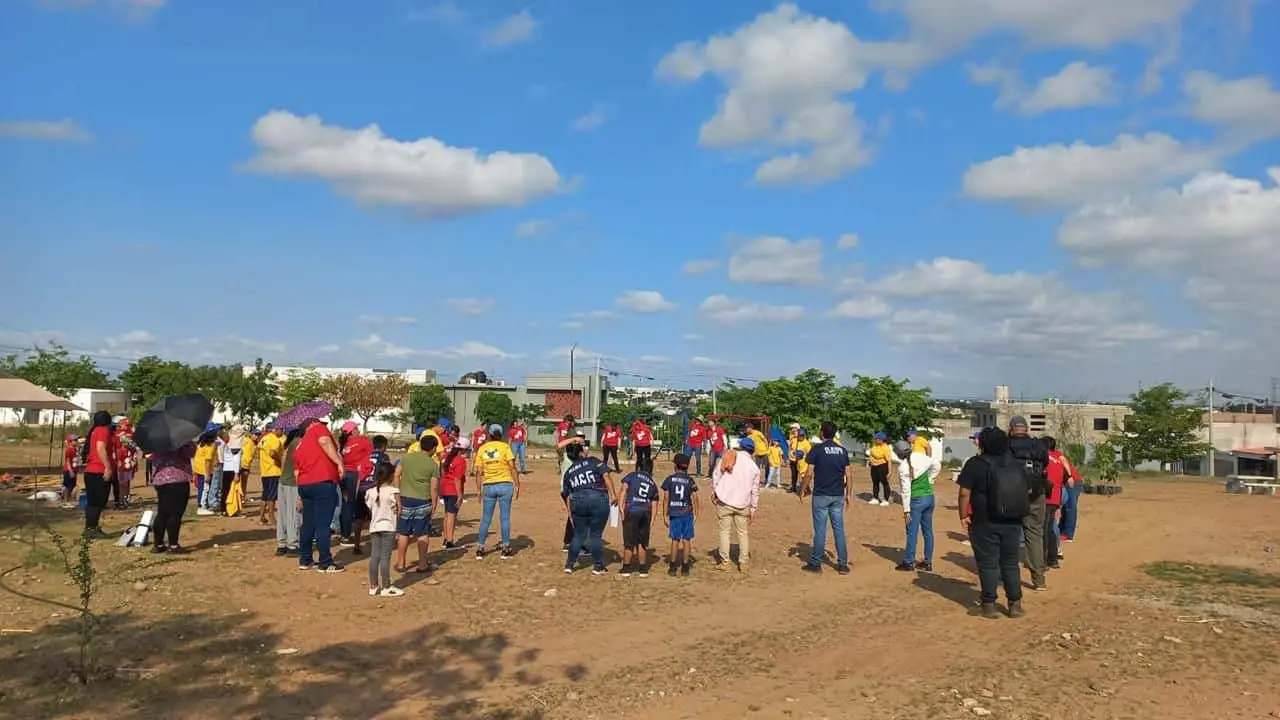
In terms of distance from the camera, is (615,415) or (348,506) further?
(615,415)

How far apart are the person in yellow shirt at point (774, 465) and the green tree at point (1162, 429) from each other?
108ft

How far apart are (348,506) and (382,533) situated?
340cm

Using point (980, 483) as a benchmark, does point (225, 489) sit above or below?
below

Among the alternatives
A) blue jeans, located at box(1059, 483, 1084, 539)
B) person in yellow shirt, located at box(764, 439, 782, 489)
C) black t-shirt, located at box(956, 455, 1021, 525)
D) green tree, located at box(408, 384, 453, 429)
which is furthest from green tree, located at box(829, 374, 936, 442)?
green tree, located at box(408, 384, 453, 429)

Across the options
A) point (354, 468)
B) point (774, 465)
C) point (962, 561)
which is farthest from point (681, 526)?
point (774, 465)

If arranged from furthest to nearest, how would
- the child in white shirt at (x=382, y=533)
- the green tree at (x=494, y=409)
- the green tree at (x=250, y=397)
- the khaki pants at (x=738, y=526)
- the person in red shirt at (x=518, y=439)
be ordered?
1. the green tree at (x=494, y=409)
2. the green tree at (x=250, y=397)
3. the person in red shirt at (x=518, y=439)
4. the khaki pants at (x=738, y=526)
5. the child in white shirt at (x=382, y=533)

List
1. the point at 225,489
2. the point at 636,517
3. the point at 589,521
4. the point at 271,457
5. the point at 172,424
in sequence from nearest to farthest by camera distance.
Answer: the point at 636,517, the point at 589,521, the point at 172,424, the point at 271,457, the point at 225,489

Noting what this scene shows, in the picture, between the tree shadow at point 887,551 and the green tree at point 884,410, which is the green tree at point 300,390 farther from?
the tree shadow at point 887,551

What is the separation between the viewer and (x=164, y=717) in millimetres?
5352

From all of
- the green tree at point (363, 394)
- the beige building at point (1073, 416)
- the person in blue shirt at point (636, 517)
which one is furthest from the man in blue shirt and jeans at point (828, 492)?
the beige building at point (1073, 416)

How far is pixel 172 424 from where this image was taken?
10.7m

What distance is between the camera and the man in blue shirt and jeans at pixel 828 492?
1076cm

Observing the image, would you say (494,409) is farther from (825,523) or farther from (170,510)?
(825,523)

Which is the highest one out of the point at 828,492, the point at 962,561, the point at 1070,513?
the point at 828,492
